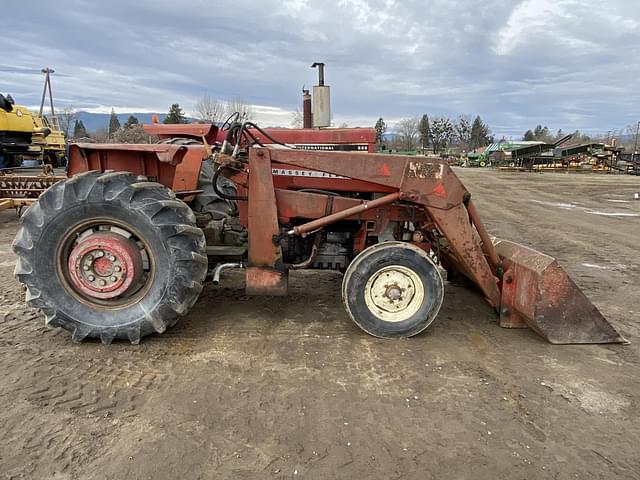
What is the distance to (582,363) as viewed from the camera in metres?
3.63

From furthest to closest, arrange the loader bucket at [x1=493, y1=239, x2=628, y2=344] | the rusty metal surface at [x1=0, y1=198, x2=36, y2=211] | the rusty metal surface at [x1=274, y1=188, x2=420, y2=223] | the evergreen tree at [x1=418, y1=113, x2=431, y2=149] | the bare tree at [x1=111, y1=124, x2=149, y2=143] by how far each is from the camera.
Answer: the evergreen tree at [x1=418, y1=113, x2=431, y2=149]
the bare tree at [x1=111, y1=124, x2=149, y2=143]
the rusty metal surface at [x1=0, y1=198, x2=36, y2=211]
the rusty metal surface at [x1=274, y1=188, x2=420, y2=223]
the loader bucket at [x1=493, y1=239, x2=628, y2=344]

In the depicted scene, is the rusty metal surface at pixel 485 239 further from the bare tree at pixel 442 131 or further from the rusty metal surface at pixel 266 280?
the bare tree at pixel 442 131

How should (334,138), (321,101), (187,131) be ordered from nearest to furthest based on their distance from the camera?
(334,138)
(187,131)
(321,101)

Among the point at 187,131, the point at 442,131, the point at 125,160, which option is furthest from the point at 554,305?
the point at 442,131

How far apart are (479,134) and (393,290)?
81.6 m

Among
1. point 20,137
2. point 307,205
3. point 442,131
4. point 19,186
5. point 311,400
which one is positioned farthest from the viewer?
point 442,131

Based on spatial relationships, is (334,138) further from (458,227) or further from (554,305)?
(554,305)

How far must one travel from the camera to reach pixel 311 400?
120 inches

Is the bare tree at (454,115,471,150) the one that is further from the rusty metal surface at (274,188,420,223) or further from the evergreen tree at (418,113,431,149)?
the rusty metal surface at (274,188,420,223)

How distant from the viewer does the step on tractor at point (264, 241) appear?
3658mm

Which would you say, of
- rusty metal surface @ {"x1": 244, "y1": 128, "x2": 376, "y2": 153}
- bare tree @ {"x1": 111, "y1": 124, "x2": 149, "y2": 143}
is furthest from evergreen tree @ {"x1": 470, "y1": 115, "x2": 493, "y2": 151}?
rusty metal surface @ {"x1": 244, "y1": 128, "x2": 376, "y2": 153}

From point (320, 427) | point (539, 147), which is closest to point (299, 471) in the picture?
point (320, 427)

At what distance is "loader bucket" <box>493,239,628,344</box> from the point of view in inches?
151

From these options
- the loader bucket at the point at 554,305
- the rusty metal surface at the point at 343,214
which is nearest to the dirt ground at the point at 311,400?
the loader bucket at the point at 554,305
